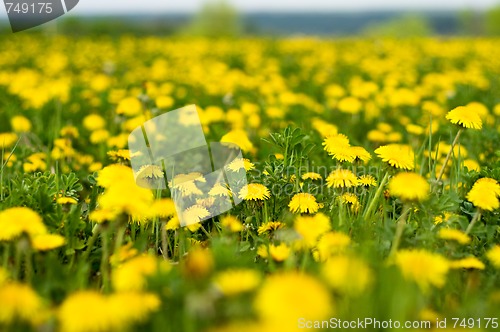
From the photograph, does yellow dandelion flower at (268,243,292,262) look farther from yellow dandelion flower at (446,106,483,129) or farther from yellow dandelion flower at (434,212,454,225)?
yellow dandelion flower at (446,106,483,129)

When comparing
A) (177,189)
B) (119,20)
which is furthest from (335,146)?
(119,20)

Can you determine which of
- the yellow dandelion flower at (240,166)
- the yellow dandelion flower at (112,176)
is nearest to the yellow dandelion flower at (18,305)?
the yellow dandelion flower at (112,176)

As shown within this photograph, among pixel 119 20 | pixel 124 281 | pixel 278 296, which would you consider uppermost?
pixel 278 296

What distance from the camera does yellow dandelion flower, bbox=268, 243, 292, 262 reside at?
1512 millimetres

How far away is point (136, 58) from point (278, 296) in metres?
7.76

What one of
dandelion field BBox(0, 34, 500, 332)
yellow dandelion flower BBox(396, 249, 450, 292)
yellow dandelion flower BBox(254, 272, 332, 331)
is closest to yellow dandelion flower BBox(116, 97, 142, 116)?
dandelion field BBox(0, 34, 500, 332)

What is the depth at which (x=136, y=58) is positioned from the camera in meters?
8.24

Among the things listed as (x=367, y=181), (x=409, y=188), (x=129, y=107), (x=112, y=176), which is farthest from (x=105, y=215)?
(x=129, y=107)

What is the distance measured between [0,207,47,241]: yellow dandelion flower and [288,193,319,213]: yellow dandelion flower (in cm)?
86

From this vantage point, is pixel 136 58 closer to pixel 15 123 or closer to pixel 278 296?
pixel 15 123

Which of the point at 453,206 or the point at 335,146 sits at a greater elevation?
the point at 335,146

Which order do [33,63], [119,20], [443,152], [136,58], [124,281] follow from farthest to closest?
[119,20]
[136,58]
[33,63]
[443,152]
[124,281]

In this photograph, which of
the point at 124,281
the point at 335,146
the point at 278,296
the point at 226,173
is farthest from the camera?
the point at 226,173

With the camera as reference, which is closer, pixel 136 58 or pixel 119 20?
pixel 136 58
